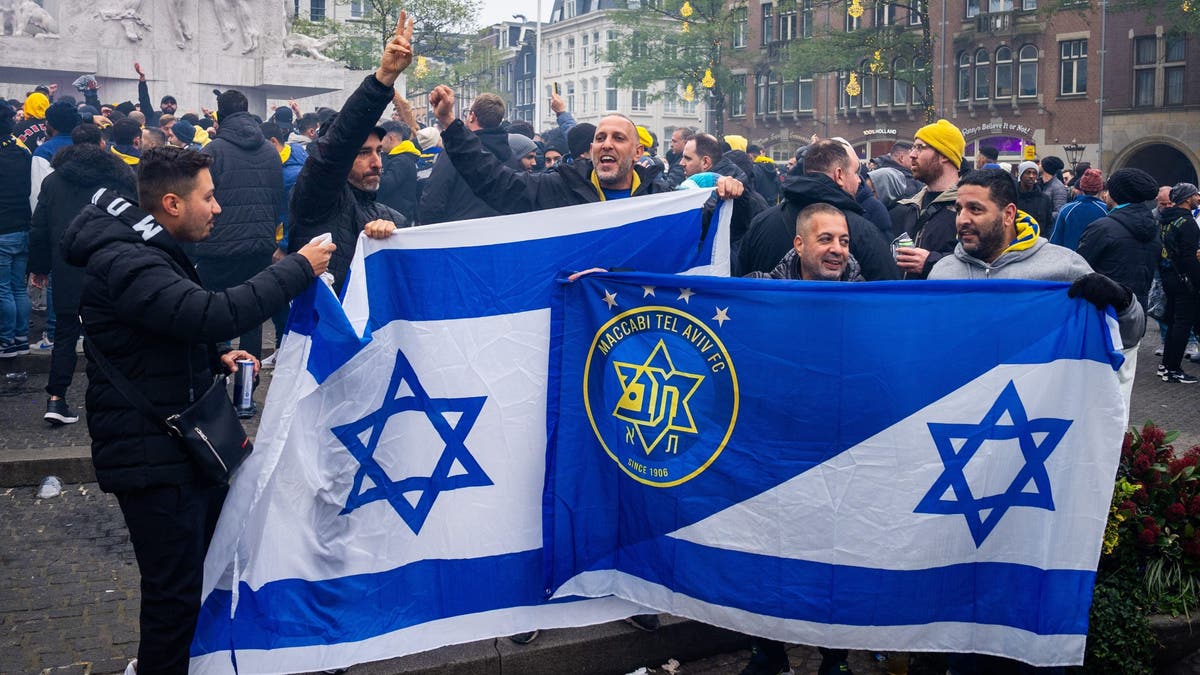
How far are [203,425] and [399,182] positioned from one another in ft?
25.2

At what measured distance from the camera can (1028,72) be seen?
159 feet

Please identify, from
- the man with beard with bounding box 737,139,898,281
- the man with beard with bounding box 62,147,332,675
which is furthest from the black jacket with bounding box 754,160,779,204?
the man with beard with bounding box 62,147,332,675

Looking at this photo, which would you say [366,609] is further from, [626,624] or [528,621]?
[626,624]

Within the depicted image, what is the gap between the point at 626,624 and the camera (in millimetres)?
5133

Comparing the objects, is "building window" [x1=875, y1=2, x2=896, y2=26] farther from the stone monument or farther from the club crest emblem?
the club crest emblem

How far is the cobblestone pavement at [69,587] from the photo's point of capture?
194 inches

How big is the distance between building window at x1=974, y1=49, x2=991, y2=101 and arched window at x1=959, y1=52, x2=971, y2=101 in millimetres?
441

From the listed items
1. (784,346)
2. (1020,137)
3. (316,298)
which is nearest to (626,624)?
(784,346)

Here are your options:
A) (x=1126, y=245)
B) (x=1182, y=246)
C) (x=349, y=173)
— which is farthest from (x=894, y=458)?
(x=1182, y=246)

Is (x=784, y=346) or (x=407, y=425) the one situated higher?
(x=784, y=346)

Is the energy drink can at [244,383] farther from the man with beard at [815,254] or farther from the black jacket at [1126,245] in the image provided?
the black jacket at [1126,245]

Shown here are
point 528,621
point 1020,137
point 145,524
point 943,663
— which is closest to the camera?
point 145,524

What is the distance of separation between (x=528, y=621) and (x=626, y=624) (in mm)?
667

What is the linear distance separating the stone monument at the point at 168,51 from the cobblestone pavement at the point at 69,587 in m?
20.1
